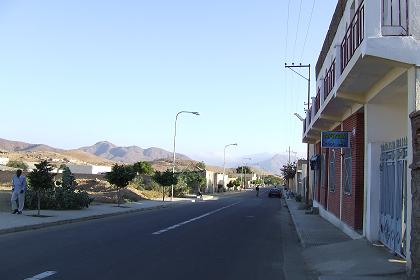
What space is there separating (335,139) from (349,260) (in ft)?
21.5

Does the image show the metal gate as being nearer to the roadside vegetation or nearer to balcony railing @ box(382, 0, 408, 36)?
balcony railing @ box(382, 0, 408, 36)

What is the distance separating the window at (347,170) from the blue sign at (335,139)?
2.53ft

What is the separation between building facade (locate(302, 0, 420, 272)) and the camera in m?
10.4

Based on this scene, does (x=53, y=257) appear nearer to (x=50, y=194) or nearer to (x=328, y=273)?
(x=328, y=273)

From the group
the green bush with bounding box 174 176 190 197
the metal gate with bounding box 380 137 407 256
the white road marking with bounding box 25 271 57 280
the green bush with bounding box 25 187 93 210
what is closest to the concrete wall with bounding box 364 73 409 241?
the metal gate with bounding box 380 137 407 256

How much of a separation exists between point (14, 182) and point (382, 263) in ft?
54.5

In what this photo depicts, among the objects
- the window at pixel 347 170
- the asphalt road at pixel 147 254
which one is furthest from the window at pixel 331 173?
the asphalt road at pixel 147 254

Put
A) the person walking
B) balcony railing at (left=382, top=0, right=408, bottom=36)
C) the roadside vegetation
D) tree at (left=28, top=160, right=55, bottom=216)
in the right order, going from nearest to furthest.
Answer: balcony railing at (left=382, top=0, right=408, bottom=36), the person walking, tree at (left=28, top=160, right=55, bottom=216), the roadside vegetation

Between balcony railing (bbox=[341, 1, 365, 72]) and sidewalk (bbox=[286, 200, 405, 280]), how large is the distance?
4.53 metres

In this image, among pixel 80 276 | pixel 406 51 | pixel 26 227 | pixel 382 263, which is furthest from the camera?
pixel 26 227

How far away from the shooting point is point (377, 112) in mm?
15094

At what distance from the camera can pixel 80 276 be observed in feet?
31.4

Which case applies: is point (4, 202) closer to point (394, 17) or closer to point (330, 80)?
point (330, 80)

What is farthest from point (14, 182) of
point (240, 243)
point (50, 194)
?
point (240, 243)
